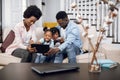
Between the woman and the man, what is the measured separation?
36cm

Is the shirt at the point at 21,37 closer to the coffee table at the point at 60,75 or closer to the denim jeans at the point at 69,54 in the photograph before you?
the denim jeans at the point at 69,54

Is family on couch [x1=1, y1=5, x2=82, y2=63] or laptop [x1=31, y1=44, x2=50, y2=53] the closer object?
laptop [x1=31, y1=44, x2=50, y2=53]

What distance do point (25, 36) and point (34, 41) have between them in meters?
0.15

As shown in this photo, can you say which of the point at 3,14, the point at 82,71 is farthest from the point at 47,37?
the point at 3,14

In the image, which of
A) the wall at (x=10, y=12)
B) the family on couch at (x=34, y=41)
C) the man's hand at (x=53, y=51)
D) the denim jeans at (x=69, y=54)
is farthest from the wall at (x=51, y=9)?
the man's hand at (x=53, y=51)

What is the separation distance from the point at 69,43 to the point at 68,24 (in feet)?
1.04

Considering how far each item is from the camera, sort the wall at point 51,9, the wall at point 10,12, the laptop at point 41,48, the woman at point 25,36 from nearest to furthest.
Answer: the laptop at point 41,48 → the woman at point 25,36 → the wall at point 10,12 → the wall at point 51,9

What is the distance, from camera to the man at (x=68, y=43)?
3227 mm

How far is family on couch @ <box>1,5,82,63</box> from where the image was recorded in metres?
3.25

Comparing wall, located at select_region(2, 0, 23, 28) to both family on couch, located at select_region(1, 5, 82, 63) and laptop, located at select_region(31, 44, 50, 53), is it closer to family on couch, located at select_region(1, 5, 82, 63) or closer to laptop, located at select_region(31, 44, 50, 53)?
family on couch, located at select_region(1, 5, 82, 63)

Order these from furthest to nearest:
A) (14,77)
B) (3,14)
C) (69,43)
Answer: (3,14) < (69,43) < (14,77)

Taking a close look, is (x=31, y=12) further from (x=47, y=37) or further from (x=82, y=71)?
(x=82, y=71)

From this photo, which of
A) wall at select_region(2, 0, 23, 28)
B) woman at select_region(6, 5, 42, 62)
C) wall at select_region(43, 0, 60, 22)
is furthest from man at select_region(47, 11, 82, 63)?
wall at select_region(43, 0, 60, 22)

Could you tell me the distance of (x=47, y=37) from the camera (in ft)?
11.2
